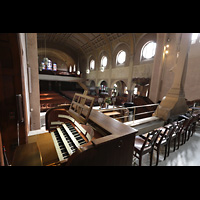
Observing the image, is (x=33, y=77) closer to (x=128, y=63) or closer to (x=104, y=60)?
(x=128, y=63)

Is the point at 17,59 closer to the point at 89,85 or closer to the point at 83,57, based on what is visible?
the point at 89,85

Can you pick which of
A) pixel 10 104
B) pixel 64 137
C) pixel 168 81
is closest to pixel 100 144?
pixel 64 137

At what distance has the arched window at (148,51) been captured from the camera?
26.7 feet

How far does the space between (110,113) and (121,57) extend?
8.20 m

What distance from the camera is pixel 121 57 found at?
36.4 ft

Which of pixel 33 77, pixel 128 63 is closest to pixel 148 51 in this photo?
pixel 128 63

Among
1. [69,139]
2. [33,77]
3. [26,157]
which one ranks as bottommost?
[69,139]

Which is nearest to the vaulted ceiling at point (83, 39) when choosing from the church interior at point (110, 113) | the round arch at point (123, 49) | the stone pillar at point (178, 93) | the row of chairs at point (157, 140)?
the church interior at point (110, 113)

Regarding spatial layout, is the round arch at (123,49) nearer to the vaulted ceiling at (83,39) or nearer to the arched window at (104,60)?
the vaulted ceiling at (83,39)

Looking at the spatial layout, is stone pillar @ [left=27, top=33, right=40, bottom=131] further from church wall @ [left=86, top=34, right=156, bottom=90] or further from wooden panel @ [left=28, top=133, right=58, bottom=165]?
church wall @ [left=86, top=34, right=156, bottom=90]

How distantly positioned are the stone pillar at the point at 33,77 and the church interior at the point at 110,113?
0.11 feet

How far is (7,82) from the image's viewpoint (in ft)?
5.92

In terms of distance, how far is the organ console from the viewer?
1056 mm
